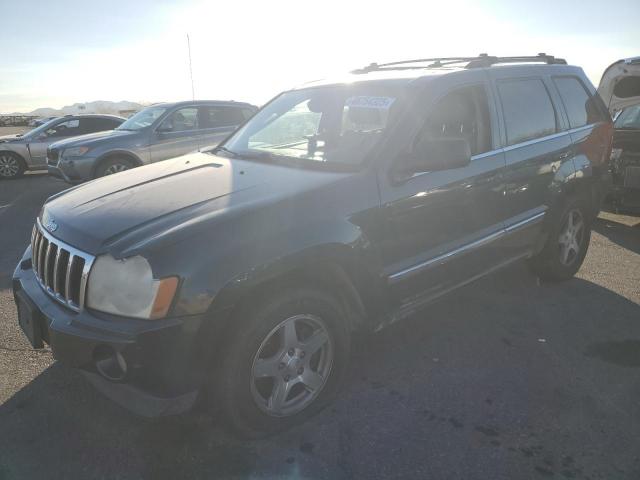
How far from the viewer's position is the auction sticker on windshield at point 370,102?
10.1 feet

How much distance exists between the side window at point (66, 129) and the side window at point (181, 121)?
4.11m

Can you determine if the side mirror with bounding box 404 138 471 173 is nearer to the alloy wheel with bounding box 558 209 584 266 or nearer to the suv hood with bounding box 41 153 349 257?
the suv hood with bounding box 41 153 349 257

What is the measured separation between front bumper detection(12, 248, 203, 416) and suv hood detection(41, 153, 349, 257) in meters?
0.32

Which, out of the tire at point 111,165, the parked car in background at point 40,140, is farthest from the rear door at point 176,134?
the parked car in background at point 40,140

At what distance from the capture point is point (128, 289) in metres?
2.12

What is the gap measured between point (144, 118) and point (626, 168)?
7987 mm

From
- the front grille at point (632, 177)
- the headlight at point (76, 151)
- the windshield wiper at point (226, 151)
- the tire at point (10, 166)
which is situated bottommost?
the tire at point (10, 166)

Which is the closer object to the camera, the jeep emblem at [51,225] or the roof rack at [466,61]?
the jeep emblem at [51,225]

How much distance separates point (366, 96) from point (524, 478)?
7.63 feet

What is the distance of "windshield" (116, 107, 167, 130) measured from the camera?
30.3ft

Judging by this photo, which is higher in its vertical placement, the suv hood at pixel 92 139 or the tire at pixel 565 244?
the suv hood at pixel 92 139

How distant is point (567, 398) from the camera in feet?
9.39

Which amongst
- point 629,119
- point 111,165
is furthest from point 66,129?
point 629,119

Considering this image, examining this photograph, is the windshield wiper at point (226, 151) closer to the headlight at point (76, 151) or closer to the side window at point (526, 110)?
the side window at point (526, 110)
